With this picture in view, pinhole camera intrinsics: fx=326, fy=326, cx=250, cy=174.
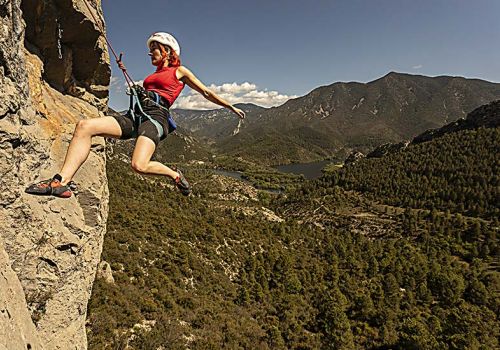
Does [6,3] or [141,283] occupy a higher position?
[6,3]

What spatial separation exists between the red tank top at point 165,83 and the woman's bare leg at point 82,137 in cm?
75

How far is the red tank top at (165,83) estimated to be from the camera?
4605mm

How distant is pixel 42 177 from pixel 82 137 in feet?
7.76

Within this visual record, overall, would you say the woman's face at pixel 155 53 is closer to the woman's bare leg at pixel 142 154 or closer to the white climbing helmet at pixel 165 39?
the white climbing helmet at pixel 165 39

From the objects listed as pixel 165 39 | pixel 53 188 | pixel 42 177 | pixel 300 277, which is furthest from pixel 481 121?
pixel 53 188

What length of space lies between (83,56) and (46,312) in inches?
274

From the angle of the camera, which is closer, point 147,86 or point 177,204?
point 147,86

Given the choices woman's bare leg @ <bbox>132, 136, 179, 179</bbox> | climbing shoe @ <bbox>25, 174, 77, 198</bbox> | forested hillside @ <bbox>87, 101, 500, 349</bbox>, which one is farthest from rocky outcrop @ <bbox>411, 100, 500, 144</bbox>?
climbing shoe @ <bbox>25, 174, 77, 198</bbox>

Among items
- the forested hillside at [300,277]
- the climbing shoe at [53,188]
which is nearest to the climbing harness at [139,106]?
the climbing shoe at [53,188]

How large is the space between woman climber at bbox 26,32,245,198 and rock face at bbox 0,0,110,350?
1.22 meters

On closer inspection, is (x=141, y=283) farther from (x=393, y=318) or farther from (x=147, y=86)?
(x=393, y=318)

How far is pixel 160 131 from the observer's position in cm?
450

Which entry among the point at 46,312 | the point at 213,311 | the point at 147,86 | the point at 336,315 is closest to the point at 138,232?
the point at 213,311

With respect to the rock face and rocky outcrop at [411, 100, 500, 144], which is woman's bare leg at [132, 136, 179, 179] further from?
rocky outcrop at [411, 100, 500, 144]
